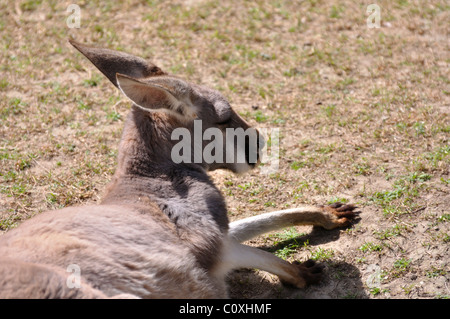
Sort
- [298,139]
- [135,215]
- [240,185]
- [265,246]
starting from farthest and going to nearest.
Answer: [298,139]
[240,185]
[265,246]
[135,215]

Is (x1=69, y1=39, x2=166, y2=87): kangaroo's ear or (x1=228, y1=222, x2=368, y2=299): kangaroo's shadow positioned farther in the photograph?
(x1=69, y1=39, x2=166, y2=87): kangaroo's ear

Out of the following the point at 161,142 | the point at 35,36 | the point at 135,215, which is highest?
the point at 35,36

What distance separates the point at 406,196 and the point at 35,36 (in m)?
5.07

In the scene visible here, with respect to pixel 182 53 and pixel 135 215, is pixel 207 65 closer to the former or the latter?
pixel 182 53

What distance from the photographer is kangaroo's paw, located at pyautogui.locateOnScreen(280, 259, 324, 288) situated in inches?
143

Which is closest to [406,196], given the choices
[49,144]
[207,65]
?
[207,65]

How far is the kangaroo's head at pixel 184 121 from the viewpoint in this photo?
3.58 meters

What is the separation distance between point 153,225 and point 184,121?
33.6 inches

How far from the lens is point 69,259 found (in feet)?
9.42

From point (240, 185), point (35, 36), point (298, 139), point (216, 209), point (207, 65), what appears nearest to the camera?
point (216, 209)
